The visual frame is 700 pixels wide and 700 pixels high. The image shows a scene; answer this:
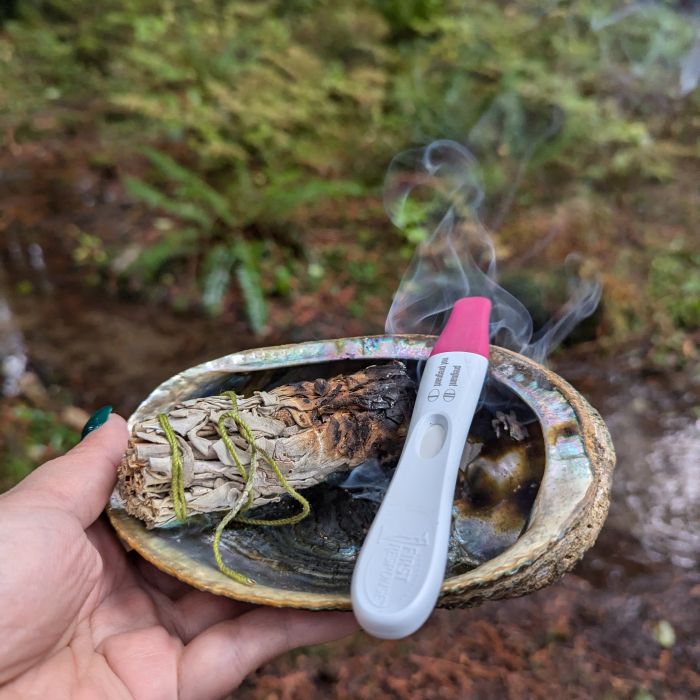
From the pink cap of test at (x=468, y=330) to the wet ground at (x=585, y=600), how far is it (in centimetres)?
110

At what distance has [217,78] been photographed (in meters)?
4.98

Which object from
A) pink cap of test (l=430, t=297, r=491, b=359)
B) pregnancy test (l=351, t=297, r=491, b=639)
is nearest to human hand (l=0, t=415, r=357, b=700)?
pregnancy test (l=351, t=297, r=491, b=639)

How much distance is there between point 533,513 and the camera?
4.14 ft

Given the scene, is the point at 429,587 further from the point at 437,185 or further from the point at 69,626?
the point at 437,185

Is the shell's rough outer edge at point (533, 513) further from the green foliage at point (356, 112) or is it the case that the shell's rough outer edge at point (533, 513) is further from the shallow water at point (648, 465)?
the green foliage at point (356, 112)

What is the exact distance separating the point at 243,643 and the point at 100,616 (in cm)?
33

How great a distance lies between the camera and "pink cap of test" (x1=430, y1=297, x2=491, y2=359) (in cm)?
153

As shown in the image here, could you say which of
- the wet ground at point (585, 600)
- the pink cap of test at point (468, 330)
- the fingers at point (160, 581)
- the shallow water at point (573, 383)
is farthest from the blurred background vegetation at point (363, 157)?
the fingers at point (160, 581)

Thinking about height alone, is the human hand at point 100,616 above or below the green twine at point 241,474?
below

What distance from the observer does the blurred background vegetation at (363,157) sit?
367cm

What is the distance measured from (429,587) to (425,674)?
1.16m

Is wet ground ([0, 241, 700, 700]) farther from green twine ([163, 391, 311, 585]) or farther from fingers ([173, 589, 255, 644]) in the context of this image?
green twine ([163, 391, 311, 585])

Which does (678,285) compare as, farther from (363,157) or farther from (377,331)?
(363,157)

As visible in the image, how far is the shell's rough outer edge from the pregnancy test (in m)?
0.08
